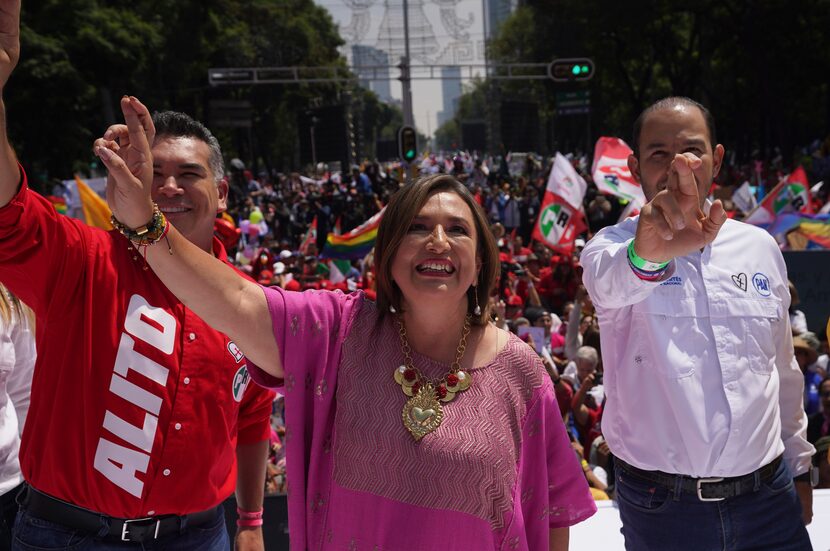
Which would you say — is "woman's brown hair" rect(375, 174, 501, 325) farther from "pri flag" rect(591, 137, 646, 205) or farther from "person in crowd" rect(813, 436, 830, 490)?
"pri flag" rect(591, 137, 646, 205)

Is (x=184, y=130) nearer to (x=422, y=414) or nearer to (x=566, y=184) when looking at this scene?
(x=422, y=414)

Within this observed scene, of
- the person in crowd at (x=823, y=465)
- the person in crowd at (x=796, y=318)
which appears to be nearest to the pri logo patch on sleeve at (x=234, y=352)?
the person in crowd at (x=823, y=465)

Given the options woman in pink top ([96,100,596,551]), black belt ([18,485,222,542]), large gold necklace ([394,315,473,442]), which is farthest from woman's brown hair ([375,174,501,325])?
black belt ([18,485,222,542])

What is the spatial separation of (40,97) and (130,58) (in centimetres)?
282

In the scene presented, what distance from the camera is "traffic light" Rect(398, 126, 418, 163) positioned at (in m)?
21.5

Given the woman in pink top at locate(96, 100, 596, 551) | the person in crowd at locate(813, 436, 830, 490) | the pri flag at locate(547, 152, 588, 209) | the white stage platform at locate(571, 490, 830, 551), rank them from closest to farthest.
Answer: the woman in pink top at locate(96, 100, 596, 551) < the white stage platform at locate(571, 490, 830, 551) < the person in crowd at locate(813, 436, 830, 490) < the pri flag at locate(547, 152, 588, 209)

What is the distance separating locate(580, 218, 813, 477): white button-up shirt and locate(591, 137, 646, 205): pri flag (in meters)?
7.47

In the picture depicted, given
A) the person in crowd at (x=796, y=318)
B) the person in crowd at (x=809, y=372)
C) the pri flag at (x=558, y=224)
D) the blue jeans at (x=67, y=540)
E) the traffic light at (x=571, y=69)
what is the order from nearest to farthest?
the blue jeans at (x=67, y=540)
the person in crowd at (x=809, y=372)
the person in crowd at (x=796, y=318)
the pri flag at (x=558, y=224)
the traffic light at (x=571, y=69)

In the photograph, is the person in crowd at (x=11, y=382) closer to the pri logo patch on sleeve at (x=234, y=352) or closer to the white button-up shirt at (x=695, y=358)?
the pri logo patch on sleeve at (x=234, y=352)

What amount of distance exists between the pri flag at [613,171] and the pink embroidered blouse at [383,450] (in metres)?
8.06

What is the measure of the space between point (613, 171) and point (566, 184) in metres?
1.09

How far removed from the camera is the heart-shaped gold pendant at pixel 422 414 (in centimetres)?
220

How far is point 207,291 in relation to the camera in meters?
2.07

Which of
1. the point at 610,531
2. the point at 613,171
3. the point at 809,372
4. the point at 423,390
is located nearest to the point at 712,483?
the point at 423,390
